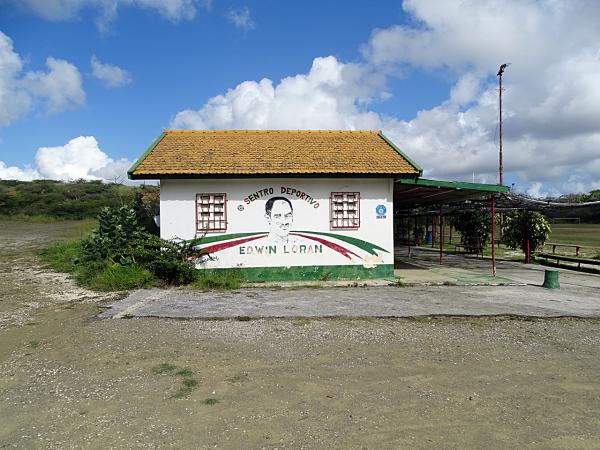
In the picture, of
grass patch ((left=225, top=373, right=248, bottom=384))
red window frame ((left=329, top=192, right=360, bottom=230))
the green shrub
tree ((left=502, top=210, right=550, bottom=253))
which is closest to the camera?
grass patch ((left=225, top=373, right=248, bottom=384))

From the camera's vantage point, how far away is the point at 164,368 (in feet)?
17.5

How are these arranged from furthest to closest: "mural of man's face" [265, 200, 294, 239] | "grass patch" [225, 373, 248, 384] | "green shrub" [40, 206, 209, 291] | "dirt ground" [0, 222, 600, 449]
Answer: "mural of man's face" [265, 200, 294, 239] → "green shrub" [40, 206, 209, 291] → "grass patch" [225, 373, 248, 384] → "dirt ground" [0, 222, 600, 449]

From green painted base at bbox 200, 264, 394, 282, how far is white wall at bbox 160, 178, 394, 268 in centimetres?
13

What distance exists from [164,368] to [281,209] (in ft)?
25.9

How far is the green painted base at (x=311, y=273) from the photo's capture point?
12711 millimetres

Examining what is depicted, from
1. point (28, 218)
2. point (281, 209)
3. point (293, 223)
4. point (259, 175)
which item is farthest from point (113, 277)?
point (28, 218)

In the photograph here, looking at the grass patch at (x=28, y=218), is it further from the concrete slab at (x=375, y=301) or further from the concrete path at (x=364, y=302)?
the concrete path at (x=364, y=302)

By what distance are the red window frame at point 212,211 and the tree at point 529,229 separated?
14.6 metres

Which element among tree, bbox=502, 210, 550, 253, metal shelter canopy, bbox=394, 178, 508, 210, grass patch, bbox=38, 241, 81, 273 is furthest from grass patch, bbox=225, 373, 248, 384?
tree, bbox=502, 210, 550, 253

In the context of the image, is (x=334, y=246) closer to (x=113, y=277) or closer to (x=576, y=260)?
(x=113, y=277)

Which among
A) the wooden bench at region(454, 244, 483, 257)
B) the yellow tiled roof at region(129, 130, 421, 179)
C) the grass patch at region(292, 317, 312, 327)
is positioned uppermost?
the yellow tiled roof at region(129, 130, 421, 179)

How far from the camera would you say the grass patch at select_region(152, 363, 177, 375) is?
17.2ft

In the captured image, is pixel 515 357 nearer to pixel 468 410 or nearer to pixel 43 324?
pixel 468 410

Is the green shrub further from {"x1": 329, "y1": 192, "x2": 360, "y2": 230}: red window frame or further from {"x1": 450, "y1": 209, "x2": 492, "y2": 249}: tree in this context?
{"x1": 450, "y1": 209, "x2": 492, "y2": 249}: tree
